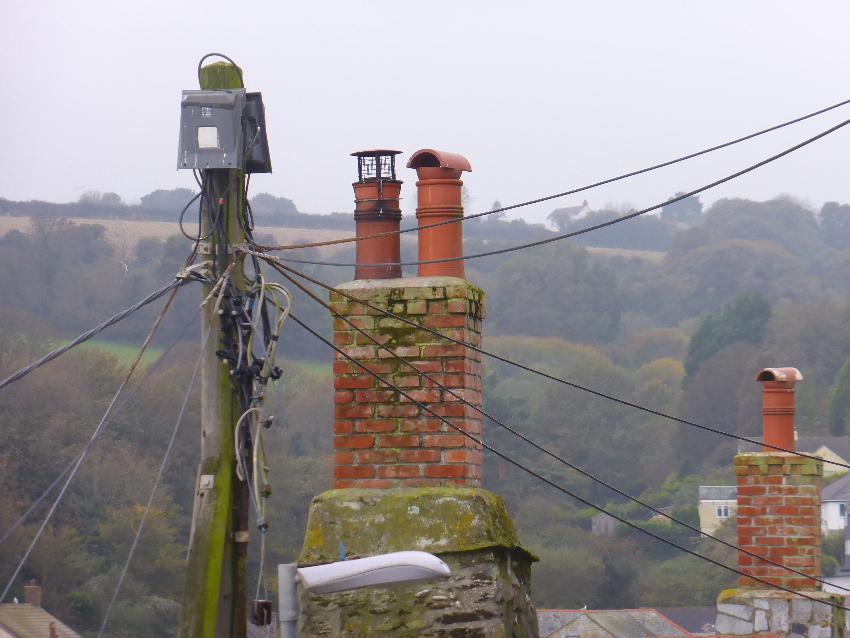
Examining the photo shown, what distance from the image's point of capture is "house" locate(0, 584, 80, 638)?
28375 millimetres

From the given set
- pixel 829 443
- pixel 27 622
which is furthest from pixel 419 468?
pixel 829 443

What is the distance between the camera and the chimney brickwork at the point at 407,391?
6844mm

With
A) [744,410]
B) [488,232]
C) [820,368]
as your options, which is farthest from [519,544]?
[488,232]

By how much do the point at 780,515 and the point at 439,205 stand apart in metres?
4.10

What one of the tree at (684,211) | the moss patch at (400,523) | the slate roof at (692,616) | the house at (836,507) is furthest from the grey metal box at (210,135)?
the tree at (684,211)

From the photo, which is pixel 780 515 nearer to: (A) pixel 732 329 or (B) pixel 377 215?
(B) pixel 377 215

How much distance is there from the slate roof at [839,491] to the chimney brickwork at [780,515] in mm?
51770

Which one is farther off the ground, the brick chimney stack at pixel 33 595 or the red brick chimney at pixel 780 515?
the red brick chimney at pixel 780 515

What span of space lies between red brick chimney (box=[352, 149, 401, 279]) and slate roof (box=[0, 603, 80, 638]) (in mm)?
21187

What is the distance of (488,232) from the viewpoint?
10781 cm

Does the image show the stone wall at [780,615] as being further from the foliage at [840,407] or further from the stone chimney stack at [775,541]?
the foliage at [840,407]

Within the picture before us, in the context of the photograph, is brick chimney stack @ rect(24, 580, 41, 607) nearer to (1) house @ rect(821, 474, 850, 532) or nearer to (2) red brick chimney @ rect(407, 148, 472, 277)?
(2) red brick chimney @ rect(407, 148, 472, 277)

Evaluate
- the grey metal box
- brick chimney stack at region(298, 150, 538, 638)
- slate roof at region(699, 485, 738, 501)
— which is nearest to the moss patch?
brick chimney stack at region(298, 150, 538, 638)

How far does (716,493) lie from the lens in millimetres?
58906
